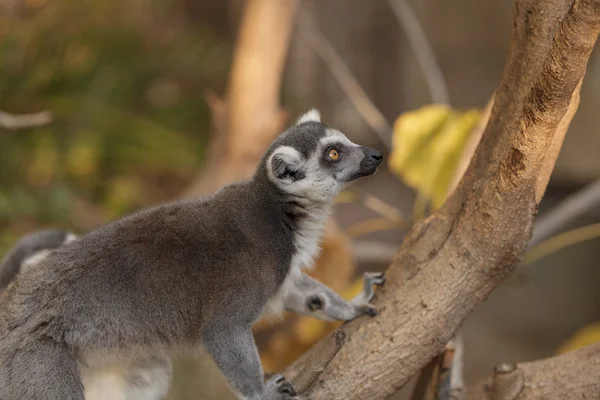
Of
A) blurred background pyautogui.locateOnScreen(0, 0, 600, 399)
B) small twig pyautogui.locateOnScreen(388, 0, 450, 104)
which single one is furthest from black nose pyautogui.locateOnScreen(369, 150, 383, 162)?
small twig pyautogui.locateOnScreen(388, 0, 450, 104)

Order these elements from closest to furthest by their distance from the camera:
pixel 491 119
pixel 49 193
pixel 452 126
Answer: pixel 491 119, pixel 452 126, pixel 49 193

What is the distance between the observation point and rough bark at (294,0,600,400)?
7.72 ft

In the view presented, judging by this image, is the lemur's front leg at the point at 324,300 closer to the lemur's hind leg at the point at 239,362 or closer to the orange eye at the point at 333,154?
the lemur's hind leg at the point at 239,362

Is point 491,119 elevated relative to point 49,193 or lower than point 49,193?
elevated

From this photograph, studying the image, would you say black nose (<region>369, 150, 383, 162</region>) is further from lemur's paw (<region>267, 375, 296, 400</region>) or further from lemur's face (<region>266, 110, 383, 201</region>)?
lemur's paw (<region>267, 375, 296, 400</region>)

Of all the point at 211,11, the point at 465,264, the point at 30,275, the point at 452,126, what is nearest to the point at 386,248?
the point at 452,126

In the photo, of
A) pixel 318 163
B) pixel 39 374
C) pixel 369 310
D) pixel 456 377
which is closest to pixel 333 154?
pixel 318 163

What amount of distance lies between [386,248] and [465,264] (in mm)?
2866

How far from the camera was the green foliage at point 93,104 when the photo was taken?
17.7 ft

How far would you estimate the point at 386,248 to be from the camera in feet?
17.5

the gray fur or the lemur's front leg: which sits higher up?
the lemur's front leg

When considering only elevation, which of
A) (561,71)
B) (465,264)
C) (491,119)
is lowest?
(465,264)

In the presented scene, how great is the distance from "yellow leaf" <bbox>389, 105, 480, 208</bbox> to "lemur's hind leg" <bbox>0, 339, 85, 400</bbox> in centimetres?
195

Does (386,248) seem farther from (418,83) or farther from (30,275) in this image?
(30,275)
